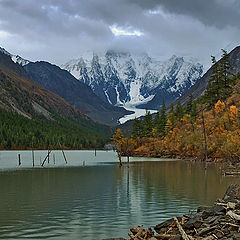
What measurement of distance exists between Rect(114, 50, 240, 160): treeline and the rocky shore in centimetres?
6134

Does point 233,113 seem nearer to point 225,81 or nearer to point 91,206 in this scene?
point 225,81

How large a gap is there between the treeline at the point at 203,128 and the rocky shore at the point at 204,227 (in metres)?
61.3

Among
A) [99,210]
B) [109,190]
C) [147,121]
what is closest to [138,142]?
[147,121]

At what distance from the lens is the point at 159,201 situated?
120ft

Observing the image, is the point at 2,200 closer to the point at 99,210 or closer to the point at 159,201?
the point at 99,210

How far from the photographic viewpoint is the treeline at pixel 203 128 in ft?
339

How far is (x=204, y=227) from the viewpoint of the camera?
20266mm

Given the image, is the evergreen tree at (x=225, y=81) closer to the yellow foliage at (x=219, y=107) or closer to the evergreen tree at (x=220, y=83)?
the evergreen tree at (x=220, y=83)

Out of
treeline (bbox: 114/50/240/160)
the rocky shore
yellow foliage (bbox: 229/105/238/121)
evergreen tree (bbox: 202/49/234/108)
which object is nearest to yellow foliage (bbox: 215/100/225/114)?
treeline (bbox: 114/50/240/160)

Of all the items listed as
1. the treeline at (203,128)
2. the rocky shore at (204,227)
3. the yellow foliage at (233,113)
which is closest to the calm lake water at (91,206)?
the rocky shore at (204,227)

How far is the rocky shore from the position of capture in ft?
60.9

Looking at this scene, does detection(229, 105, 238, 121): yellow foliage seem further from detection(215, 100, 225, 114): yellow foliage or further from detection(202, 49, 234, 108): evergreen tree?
detection(202, 49, 234, 108): evergreen tree

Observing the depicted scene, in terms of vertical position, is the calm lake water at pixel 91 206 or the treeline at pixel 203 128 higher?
the treeline at pixel 203 128

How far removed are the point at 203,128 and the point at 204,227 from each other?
93956 millimetres
